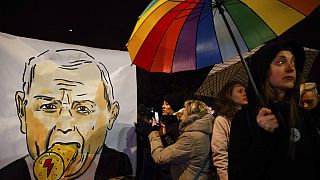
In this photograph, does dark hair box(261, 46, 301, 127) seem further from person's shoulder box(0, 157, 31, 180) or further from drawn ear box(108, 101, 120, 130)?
person's shoulder box(0, 157, 31, 180)

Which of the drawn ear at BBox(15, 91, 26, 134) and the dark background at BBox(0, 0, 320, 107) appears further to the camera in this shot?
the dark background at BBox(0, 0, 320, 107)

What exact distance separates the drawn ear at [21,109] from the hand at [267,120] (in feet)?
6.26

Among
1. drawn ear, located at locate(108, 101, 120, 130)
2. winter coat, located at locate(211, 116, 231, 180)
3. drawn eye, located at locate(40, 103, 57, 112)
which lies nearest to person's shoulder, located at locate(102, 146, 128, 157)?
drawn ear, located at locate(108, 101, 120, 130)

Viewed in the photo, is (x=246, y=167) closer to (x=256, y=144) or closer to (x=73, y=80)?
(x=256, y=144)

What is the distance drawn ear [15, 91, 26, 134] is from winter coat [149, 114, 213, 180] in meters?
1.24

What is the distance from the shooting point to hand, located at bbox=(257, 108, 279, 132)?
5.19 ft

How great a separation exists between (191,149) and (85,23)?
4.51m

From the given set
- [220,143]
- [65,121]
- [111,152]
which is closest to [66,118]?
[65,121]

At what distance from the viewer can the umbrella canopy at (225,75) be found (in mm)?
3189

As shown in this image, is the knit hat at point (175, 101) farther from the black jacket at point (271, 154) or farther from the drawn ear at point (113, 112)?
the black jacket at point (271, 154)

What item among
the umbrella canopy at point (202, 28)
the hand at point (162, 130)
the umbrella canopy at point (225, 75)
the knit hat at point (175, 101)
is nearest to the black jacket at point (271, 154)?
the umbrella canopy at point (202, 28)

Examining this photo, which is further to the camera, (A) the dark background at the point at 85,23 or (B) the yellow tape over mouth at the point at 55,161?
(A) the dark background at the point at 85,23

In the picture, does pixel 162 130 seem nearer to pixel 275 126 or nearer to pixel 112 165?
pixel 112 165

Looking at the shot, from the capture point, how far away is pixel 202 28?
93.6 inches
